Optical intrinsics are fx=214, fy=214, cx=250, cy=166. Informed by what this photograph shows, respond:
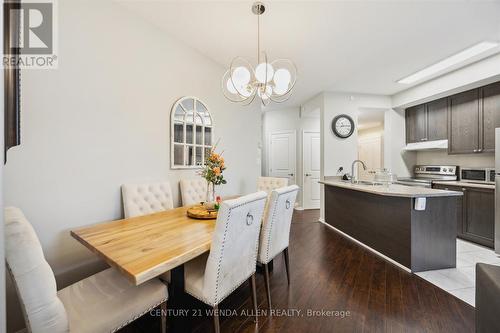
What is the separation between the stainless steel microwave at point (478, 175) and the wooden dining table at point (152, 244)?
4.23 m

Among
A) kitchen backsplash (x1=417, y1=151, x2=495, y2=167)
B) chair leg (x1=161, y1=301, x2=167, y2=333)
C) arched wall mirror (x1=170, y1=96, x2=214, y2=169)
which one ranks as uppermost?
arched wall mirror (x1=170, y1=96, x2=214, y2=169)

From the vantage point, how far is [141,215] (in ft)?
6.68

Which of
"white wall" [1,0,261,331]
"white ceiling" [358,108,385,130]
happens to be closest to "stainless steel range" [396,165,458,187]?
"white ceiling" [358,108,385,130]

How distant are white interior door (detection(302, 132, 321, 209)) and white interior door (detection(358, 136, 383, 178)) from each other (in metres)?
1.58

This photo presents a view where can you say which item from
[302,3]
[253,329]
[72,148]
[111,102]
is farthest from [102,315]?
[302,3]

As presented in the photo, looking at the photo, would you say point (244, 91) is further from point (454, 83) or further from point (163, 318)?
point (454, 83)

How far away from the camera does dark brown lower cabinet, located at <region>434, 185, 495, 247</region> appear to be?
2969 mm

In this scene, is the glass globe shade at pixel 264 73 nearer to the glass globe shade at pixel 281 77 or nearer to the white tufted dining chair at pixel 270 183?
the glass globe shade at pixel 281 77

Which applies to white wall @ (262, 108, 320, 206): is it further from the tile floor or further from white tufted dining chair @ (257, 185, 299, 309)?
white tufted dining chair @ (257, 185, 299, 309)

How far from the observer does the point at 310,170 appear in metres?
5.61

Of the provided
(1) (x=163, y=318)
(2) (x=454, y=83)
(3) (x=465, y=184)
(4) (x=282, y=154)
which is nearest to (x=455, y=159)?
(3) (x=465, y=184)

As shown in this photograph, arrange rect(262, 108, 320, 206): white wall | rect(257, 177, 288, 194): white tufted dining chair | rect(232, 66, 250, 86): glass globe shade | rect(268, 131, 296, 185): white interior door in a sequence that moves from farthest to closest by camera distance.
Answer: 1. rect(268, 131, 296, 185): white interior door
2. rect(262, 108, 320, 206): white wall
3. rect(257, 177, 288, 194): white tufted dining chair
4. rect(232, 66, 250, 86): glass globe shade

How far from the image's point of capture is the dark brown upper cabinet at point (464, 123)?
3337mm

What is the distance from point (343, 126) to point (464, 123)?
182cm
